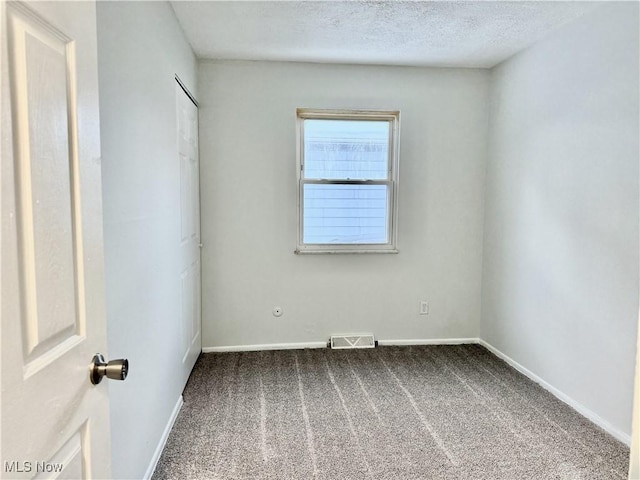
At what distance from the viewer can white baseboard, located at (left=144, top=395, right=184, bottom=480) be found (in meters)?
1.82

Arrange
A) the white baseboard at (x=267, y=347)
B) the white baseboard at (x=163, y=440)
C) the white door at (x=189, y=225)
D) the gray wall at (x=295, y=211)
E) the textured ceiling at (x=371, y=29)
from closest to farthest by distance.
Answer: the white baseboard at (x=163, y=440) < the textured ceiling at (x=371, y=29) < the white door at (x=189, y=225) < the gray wall at (x=295, y=211) < the white baseboard at (x=267, y=347)

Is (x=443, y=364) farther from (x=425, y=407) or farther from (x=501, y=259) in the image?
(x=501, y=259)

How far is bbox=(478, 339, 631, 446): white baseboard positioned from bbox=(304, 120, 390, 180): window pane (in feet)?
6.29

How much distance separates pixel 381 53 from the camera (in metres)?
3.11

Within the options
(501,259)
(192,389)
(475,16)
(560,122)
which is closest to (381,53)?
(475,16)

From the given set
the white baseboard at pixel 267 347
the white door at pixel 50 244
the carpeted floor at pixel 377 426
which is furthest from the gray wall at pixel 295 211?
the white door at pixel 50 244

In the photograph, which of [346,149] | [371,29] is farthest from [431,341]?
[371,29]

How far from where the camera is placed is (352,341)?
3.55 m

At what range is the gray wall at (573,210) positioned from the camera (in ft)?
7.03

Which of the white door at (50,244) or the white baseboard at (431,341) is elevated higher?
the white door at (50,244)

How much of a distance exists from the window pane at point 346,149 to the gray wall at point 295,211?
0.16 metres

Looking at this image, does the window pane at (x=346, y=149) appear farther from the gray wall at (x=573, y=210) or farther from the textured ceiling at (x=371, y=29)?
the gray wall at (x=573, y=210)

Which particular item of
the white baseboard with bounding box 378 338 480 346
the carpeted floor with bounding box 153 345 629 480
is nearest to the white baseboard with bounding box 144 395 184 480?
the carpeted floor with bounding box 153 345 629 480

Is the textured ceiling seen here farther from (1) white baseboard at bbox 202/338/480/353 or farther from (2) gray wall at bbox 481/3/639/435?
(1) white baseboard at bbox 202/338/480/353
